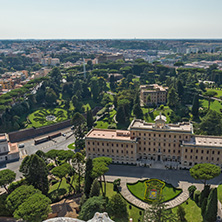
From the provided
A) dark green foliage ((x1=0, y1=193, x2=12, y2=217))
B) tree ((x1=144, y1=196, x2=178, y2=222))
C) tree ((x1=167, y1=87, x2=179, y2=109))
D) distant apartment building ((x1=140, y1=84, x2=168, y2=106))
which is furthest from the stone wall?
tree ((x1=144, y1=196, x2=178, y2=222))

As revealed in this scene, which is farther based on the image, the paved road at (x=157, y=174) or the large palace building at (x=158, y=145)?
the large palace building at (x=158, y=145)

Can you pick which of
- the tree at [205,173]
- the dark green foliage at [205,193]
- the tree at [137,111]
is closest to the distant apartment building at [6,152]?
the tree at [137,111]

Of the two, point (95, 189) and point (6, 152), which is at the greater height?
point (95, 189)

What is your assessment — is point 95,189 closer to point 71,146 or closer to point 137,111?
point 71,146

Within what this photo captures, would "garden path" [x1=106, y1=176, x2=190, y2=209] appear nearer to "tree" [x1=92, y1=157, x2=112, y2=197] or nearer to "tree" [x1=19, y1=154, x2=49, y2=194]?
A: "tree" [x1=92, y1=157, x2=112, y2=197]

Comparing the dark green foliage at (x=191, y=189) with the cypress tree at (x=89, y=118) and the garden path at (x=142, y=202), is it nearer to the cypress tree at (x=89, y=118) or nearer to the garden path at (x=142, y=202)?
the garden path at (x=142, y=202)

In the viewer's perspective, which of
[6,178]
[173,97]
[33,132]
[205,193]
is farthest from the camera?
[173,97]

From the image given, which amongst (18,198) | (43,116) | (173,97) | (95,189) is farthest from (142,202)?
(43,116)
